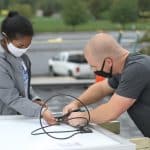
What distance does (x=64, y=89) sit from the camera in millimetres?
17625

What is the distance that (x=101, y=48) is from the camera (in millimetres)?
3578

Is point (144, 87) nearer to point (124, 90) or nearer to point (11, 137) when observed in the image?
point (124, 90)

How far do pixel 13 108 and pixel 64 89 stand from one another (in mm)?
13545

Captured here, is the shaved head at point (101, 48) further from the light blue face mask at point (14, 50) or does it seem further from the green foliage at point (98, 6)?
the green foliage at point (98, 6)

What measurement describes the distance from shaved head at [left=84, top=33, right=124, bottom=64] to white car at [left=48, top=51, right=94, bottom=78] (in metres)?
19.9

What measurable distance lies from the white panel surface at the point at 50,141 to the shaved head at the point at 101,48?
0.44 metres

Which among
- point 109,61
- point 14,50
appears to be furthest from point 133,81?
point 14,50

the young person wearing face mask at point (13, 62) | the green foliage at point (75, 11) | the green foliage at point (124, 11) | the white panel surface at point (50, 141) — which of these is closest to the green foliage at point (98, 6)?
the green foliage at point (75, 11)

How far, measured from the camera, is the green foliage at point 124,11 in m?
38.2

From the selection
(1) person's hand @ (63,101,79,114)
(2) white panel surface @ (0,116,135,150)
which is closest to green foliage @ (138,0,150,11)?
(1) person's hand @ (63,101,79,114)

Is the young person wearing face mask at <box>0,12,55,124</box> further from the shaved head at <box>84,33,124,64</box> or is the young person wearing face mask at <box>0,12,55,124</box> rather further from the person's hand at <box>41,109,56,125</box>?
the shaved head at <box>84,33,124,64</box>

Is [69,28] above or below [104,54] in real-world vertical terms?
below

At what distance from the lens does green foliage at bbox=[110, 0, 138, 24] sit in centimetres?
3817

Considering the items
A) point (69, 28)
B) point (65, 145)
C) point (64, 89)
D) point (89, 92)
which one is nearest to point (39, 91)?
point (64, 89)
